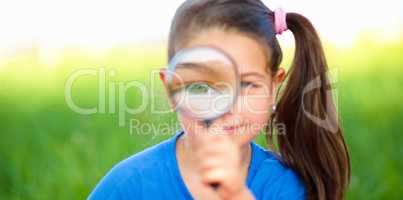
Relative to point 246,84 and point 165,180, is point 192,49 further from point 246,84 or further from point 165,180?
point 165,180

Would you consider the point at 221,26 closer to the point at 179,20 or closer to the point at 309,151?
the point at 179,20

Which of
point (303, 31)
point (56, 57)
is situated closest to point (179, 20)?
point (303, 31)

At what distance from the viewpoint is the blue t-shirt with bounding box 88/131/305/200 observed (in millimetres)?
2688

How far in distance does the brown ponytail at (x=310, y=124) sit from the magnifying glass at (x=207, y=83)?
444 mm

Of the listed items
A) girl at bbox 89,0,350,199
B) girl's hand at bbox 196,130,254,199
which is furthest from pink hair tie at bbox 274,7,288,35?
girl's hand at bbox 196,130,254,199

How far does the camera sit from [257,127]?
2611 millimetres

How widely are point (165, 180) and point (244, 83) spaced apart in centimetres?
43

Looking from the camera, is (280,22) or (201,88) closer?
(201,88)

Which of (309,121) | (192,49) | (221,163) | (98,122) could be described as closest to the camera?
(221,163)

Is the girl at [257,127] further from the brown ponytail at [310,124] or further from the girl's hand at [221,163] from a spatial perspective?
the girl's hand at [221,163]

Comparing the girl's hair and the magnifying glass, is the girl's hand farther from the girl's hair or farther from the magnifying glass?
the girl's hair

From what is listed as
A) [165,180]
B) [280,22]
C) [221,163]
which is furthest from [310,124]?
[221,163]

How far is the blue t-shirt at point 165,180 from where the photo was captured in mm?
2688

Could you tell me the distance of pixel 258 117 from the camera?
2.60 m
